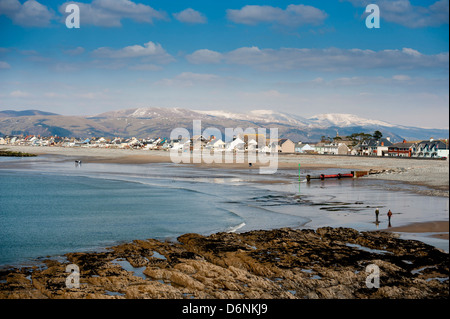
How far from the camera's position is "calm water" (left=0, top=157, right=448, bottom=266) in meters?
22.9

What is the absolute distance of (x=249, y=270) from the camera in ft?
51.8

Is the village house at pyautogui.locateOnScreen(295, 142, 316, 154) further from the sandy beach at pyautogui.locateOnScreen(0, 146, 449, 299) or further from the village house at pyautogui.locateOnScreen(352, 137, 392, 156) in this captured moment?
the sandy beach at pyautogui.locateOnScreen(0, 146, 449, 299)

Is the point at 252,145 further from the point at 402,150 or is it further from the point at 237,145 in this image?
the point at 402,150

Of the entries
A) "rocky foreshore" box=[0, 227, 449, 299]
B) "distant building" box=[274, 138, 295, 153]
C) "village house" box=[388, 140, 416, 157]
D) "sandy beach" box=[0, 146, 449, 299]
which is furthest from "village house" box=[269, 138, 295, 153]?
"rocky foreshore" box=[0, 227, 449, 299]

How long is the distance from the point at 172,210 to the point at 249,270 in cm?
1626

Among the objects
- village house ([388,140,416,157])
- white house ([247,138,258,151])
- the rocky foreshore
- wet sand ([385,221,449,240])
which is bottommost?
the rocky foreshore

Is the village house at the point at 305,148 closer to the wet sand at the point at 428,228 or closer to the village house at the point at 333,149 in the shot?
the village house at the point at 333,149

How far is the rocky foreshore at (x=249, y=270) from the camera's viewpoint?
522 inches

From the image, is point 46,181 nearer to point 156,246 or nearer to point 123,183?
point 123,183

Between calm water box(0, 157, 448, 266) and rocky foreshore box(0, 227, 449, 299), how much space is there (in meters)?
2.67

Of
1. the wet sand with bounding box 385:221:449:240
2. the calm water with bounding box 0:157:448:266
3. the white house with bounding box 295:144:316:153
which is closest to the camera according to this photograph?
the wet sand with bounding box 385:221:449:240

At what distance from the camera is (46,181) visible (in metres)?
Result: 53.8

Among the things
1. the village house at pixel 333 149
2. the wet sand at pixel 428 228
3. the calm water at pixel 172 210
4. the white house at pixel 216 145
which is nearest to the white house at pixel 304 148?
the village house at pixel 333 149

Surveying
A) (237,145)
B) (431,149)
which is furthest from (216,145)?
(431,149)
